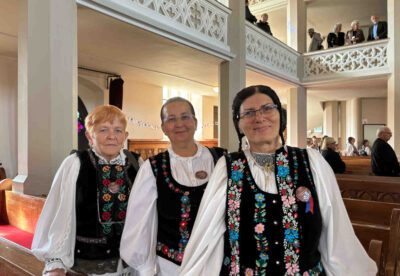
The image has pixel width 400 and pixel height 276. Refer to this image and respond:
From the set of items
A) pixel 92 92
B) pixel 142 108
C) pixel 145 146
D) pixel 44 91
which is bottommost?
pixel 145 146

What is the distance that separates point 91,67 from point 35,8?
4.36 m

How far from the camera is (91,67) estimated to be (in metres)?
7.47

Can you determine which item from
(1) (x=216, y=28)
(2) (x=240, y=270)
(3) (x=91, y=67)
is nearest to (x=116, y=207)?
(2) (x=240, y=270)

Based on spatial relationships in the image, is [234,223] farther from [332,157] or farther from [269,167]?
[332,157]

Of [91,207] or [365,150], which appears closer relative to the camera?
[91,207]

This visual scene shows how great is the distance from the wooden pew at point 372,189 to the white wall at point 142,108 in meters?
6.16

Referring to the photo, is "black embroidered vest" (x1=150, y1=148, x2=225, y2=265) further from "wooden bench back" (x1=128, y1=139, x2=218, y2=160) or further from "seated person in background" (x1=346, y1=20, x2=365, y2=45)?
"seated person in background" (x1=346, y1=20, x2=365, y2=45)

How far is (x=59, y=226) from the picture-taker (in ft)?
4.94

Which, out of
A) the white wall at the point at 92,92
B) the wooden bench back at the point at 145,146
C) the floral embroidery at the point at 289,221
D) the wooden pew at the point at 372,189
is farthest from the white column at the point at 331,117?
the floral embroidery at the point at 289,221

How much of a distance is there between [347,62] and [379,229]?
7859 millimetres

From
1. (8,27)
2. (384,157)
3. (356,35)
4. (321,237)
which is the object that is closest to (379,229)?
(321,237)

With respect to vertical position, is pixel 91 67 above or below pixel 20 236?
above

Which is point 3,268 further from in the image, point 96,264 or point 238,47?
point 238,47

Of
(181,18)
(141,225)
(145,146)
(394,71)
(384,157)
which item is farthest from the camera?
(145,146)
